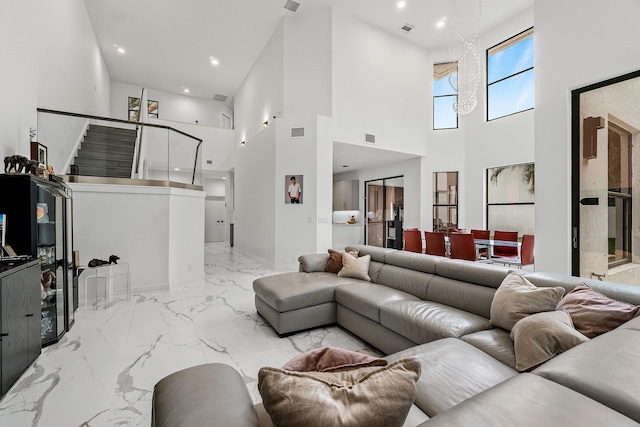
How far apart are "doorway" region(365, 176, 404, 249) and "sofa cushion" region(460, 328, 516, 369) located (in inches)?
281

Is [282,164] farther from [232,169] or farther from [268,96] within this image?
[232,169]

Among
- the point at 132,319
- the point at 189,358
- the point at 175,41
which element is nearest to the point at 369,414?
the point at 189,358

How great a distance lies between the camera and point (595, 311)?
66.9 inches

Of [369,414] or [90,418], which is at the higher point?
[369,414]

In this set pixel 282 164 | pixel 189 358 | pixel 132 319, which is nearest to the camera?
pixel 189 358

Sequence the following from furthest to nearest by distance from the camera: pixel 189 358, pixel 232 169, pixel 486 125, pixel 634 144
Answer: pixel 232 169
pixel 486 125
pixel 634 144
pixel 189 358

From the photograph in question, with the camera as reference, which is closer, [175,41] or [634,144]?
[634,144]

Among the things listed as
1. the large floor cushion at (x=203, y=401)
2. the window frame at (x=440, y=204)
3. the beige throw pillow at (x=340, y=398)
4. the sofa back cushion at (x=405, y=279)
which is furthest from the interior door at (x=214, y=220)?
the beige throw pillow at (x=340, y=398)

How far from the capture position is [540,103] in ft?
12.0

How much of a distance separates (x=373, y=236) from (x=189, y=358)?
7957 mm

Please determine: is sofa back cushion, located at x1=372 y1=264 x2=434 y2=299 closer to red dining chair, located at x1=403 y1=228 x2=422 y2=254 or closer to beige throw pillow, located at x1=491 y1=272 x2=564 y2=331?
beige throw pillow, located at x1=491 y1=272 x2=564 y2=331

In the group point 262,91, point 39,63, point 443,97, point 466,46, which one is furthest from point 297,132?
point 443,97

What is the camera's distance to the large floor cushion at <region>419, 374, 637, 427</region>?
2.65 ft

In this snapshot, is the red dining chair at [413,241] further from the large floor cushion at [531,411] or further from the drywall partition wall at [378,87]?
the large floor cushion at [531,411]
